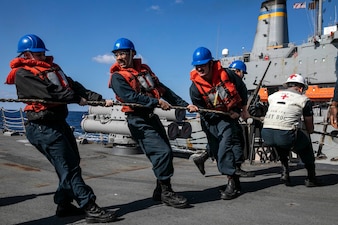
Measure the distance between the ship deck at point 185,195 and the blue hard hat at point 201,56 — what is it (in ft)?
5.70

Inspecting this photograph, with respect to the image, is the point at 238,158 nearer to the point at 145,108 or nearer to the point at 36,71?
the point at 145,108

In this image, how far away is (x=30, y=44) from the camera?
A: 3.34m

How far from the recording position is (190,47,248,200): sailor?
4234mm

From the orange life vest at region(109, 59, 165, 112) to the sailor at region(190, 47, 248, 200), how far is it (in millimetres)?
609

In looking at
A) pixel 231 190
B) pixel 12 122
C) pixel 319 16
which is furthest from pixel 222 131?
pixel 319 16

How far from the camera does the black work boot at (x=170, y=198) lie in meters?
3.63

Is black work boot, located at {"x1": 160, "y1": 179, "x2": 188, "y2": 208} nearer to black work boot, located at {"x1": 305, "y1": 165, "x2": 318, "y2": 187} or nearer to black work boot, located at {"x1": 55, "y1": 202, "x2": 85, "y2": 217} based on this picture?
black work boot, located at {"x1": 55, "y1": 202, "x2": 85, "y2": 217}

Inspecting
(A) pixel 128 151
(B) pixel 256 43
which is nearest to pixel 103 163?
(A) pixel 128 151

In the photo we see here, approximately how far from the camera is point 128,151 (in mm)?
9781

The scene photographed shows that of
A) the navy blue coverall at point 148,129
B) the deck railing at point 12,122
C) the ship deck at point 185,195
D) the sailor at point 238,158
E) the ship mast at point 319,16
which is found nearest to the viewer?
the ship deck at point 185,195

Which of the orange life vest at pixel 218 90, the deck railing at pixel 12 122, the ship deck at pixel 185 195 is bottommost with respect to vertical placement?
the ship deck at pixel 185 195

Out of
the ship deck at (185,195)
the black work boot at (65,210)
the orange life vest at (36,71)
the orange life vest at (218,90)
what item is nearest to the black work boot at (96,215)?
the ship deck at (185,195)

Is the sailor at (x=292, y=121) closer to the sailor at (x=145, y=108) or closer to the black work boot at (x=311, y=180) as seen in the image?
the black work boot at (x=311, y=180)

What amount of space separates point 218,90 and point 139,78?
1.09 m
